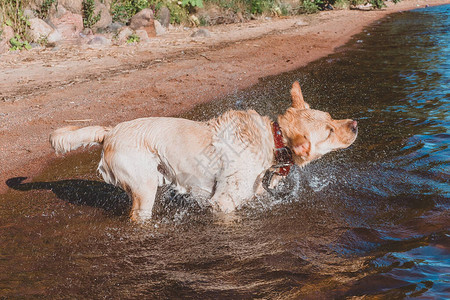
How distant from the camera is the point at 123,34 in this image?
1734 cm

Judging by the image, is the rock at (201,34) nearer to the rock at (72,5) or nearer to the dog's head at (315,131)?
the rock at (72,5)

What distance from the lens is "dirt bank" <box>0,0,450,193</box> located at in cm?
909

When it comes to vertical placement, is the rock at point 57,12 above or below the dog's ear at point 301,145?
above

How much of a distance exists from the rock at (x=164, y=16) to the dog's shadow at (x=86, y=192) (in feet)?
48.9

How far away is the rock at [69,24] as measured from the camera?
16938 mm

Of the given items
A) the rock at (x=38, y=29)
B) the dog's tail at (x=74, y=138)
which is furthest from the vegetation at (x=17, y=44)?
the dog's tail at (x=74, y=138)

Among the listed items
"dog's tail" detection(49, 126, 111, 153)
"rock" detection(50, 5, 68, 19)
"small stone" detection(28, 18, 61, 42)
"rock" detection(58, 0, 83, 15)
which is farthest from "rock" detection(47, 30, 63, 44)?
"dog's tail" detection(49, 126, 111, 153)

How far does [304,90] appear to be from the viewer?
40.1 ft

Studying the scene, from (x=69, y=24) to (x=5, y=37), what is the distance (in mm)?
2950

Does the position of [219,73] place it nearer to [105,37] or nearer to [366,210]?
[105,37]

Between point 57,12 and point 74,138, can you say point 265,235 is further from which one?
point 57,12

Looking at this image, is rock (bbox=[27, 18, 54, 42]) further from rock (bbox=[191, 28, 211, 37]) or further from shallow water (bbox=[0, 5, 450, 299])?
shallow water (bbox=[0, 5, 450, 299])

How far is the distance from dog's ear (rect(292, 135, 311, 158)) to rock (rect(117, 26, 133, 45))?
1345cm

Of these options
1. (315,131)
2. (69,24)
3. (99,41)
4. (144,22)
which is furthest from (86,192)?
(144,22)
